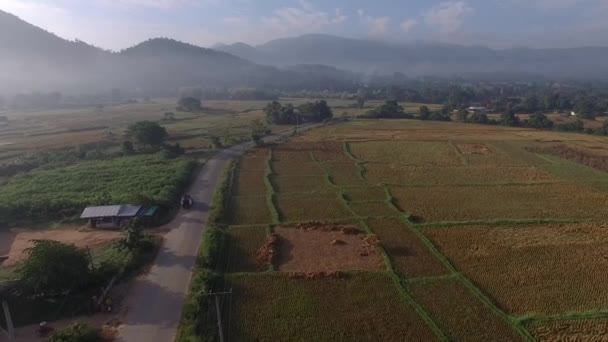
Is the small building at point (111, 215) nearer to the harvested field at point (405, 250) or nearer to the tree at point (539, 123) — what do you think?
the harvested field at point (405, 250)

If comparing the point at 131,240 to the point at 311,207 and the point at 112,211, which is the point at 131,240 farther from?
the point at 311,207

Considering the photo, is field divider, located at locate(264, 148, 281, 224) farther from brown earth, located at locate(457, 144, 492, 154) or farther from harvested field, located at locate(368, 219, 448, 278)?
brown earth, located at locate(457, 144, 492, 154)

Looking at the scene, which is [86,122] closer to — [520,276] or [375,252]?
[375,252]

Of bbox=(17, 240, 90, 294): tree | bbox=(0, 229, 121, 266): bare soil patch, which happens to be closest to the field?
bbox=(17, 240, 90, 294): tree

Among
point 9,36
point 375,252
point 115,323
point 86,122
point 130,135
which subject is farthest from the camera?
point 9,36

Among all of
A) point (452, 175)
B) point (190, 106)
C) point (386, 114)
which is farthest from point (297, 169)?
point (190, 106)

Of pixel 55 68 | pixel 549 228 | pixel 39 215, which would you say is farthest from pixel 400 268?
pixel 55 68

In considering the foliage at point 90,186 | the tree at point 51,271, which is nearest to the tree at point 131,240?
the tree at point 51,271
